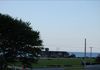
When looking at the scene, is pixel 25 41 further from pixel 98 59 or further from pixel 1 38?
pixel 98 59

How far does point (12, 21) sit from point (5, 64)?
381 centimetres

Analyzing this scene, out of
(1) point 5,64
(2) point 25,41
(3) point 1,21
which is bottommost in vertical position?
(1) point 5,64

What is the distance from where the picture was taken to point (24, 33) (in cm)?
2627

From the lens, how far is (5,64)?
2495 centimetres

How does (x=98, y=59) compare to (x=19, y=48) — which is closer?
(x=19, y=48)

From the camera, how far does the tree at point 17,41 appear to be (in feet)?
82.4

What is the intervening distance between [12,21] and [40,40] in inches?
121

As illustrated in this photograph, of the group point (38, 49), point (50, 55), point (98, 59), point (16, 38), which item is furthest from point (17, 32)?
point (50, 55)

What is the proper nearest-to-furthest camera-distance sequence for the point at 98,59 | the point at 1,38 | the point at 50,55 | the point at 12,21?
the point at 1,38 < the point at 12,21 < the point at 98,59 < the point at 50,55

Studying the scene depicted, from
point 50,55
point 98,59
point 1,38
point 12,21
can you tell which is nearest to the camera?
point 1,38

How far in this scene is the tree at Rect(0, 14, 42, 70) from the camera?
25.1m

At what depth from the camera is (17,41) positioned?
25516 millimetres

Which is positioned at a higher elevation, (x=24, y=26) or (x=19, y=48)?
(x=24, y=26)

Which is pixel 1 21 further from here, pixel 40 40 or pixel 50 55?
pixel 50 55
